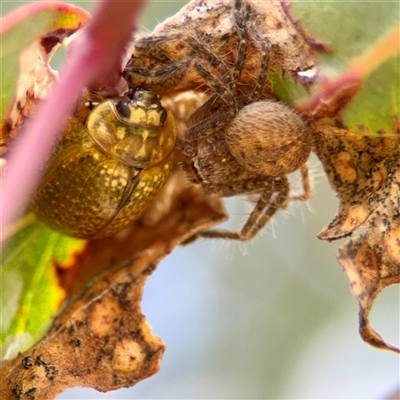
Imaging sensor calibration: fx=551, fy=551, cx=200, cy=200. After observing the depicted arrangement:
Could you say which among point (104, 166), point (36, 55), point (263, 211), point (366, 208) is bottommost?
point (263, 211)

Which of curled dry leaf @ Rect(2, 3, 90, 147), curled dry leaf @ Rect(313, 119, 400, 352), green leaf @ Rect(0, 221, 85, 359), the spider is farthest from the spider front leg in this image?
curled dry leaf @ Rect(2, 3, 90, 147)

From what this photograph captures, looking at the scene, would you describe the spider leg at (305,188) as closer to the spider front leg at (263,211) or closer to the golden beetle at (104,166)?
the spider front leg at (263,211)

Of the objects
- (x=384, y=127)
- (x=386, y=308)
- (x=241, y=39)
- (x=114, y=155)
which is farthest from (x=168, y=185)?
(x=386, y=308)

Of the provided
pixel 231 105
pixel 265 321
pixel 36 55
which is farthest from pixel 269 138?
pixel 265 321

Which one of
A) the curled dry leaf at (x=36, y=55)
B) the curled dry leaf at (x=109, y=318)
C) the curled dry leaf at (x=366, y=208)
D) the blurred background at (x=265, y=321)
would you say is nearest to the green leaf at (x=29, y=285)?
the curled dry leaf at (x=109, y=318)

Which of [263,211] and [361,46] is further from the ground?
[361,46]

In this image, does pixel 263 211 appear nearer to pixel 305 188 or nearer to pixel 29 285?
pixel 305 188
